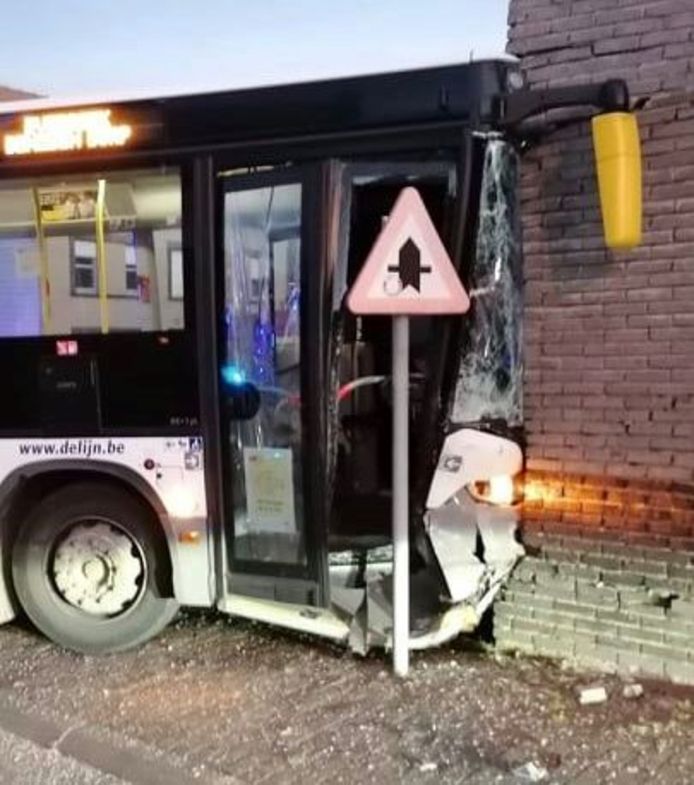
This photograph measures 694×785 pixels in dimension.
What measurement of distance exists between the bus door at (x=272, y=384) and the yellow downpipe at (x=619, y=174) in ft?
4.27

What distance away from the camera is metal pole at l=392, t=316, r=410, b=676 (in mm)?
4742

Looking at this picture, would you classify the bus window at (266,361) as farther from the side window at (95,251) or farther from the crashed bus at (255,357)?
the side window at (95,251)

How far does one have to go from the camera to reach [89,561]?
554 cm

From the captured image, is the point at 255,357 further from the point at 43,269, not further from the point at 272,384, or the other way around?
the point at 43,269

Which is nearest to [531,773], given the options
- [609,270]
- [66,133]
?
[609,270]

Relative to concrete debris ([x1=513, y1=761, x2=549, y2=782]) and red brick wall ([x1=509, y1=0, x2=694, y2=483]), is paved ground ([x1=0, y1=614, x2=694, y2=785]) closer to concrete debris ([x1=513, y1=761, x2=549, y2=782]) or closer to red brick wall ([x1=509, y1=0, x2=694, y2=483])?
concrete debris ([x1=513, y1=761, x2=549, y2=782])

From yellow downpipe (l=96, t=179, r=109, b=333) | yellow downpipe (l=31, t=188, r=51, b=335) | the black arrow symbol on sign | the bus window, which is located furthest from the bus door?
yellow downpipe (l=31, t=188, r=51, b=335)

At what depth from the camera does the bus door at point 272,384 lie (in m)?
4.87

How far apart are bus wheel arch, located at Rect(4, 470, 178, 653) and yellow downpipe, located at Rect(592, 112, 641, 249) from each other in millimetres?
2689

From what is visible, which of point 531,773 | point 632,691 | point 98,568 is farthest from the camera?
point 98,568

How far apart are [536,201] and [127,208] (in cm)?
205

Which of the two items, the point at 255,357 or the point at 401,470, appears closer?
the point at 401,470

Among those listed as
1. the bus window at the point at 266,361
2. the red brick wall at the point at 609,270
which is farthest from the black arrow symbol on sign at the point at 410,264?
the red brick wall at the point at 609,270

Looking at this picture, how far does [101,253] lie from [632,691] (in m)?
3.34
